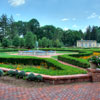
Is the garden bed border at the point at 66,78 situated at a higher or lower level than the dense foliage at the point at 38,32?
lower

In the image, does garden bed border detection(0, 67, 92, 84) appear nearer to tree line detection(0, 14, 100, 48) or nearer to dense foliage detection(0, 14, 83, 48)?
dense foliage detection(0, 14, 83, 48)

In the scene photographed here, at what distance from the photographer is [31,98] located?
9.98 feet

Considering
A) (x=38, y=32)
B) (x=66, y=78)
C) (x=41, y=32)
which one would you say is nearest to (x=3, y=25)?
(x=38, y=32)

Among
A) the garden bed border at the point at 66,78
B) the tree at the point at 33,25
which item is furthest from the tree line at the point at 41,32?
the garden bed border at the point at 66,78

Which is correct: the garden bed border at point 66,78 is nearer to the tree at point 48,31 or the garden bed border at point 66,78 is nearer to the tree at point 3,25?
the tree at point 3,25

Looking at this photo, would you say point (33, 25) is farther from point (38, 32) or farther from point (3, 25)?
point (3, 25)

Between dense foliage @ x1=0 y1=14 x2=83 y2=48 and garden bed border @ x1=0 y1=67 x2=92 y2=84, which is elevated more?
dense foliage @ x1=0 y1=14 x2=83 y2=48

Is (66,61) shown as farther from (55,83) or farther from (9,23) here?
(9,23)

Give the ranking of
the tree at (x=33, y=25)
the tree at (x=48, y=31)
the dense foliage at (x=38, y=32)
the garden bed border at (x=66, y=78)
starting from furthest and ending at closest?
the tree at (x=48, y=31), the tree at (x=33, y=25), the dense foliage at (x=38, y=32), the garden bed border at (x=66, y=78)

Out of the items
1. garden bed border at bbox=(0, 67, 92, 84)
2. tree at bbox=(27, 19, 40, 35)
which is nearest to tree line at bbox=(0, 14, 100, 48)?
tree at bbox=(27, 19, 40, 35)

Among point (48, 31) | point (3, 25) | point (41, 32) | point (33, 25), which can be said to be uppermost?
point (33, 25)

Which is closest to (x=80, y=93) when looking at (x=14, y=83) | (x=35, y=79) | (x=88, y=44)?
(x=35, y=79)

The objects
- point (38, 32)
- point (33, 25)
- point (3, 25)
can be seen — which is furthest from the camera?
point (33, 25)

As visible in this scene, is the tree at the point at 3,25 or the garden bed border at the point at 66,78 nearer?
the garden bed border at the point at 66,78
